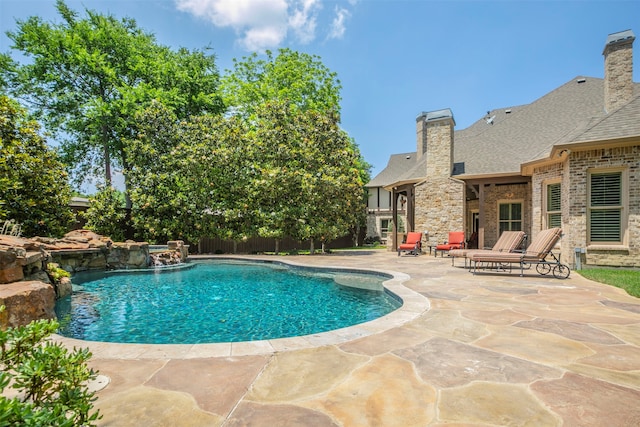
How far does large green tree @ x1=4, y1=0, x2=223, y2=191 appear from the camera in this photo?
18875 millimetres

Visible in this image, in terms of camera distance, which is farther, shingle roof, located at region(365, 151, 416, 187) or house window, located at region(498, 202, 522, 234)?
shingle roof, located at region(365, 151, 416, 187)

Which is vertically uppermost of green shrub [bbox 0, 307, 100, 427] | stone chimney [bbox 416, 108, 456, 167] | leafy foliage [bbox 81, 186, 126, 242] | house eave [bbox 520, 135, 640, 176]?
stone chimney [bbox 416, 108, 456, 167]

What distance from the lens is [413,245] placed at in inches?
569

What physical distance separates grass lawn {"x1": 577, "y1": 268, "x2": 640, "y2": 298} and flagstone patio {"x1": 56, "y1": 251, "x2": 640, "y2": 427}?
272 centimetres

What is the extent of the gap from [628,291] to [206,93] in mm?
24455

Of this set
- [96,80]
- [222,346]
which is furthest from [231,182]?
[222,346]

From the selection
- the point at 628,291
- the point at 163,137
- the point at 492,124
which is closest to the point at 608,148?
the point at 628,291

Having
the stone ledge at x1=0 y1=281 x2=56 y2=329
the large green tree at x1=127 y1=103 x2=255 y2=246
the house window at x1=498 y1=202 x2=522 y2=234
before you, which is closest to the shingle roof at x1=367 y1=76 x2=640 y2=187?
the house window at x1=498 y1=202 x2=522 y2=234

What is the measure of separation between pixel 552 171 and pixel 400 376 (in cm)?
1106

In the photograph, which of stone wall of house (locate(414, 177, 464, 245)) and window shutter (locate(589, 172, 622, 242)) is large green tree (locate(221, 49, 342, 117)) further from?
window shutter (locate(589, 172, 622, 242))

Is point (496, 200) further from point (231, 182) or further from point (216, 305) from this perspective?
point (216, 305)

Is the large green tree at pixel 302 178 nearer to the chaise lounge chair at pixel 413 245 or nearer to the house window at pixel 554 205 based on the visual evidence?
the chaise lounge chair at pixel 413 245

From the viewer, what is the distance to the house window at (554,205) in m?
10.6

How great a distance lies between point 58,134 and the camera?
21.5 metres
